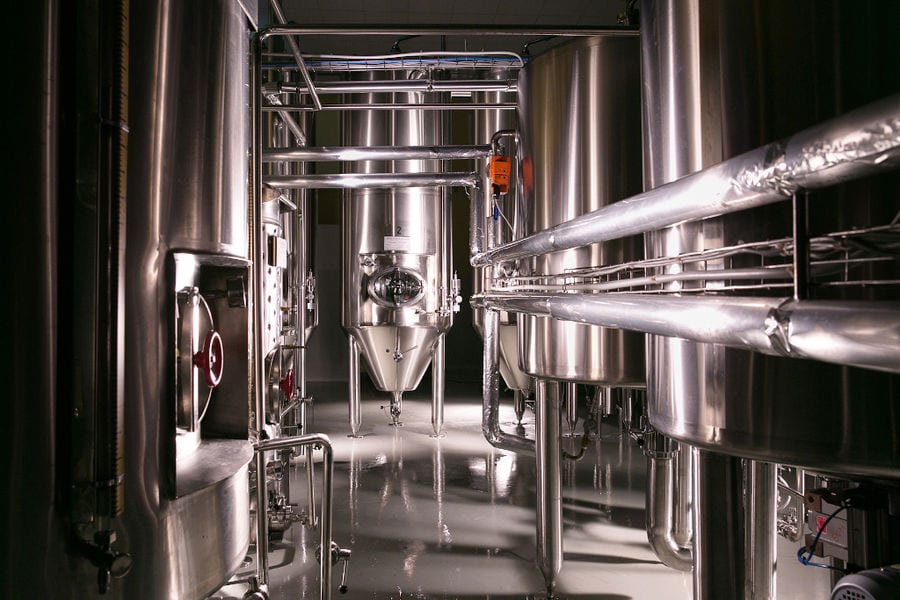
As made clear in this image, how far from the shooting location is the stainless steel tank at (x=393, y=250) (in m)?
5.27

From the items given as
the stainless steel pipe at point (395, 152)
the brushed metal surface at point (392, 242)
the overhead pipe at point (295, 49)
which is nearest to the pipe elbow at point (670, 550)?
the stainless steel pipe at point (395, 152)

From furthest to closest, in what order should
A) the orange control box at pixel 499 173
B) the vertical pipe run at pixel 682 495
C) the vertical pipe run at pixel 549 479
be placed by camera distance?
the orange control box at pixel 499 173, the vertical pipe run at pixel 549 479, the vertical pipe run at pixel 682 495

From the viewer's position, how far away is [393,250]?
17.2 feet

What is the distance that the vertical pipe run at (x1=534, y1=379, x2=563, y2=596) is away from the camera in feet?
9.33

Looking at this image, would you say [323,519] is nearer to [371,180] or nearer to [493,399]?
[493,399]

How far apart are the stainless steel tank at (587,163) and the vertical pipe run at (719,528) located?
0.73 m

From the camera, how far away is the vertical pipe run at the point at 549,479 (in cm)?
284

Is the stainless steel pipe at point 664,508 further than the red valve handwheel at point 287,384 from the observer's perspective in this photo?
No

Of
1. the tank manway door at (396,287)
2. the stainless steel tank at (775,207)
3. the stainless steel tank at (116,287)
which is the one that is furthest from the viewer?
the tank manway door at (396,287)

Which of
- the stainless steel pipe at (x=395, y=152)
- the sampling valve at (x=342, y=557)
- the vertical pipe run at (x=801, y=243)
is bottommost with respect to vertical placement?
the sampling valve at (x=342, y=557)

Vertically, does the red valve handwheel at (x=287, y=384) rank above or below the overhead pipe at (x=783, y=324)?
below

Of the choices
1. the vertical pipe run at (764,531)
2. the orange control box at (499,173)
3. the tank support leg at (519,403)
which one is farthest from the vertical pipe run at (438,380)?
the vertical pipe run at (764,531)

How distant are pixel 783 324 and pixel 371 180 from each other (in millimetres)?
3697

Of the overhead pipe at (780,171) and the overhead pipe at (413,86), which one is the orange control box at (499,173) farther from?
the overhead pipe at (780,171)
